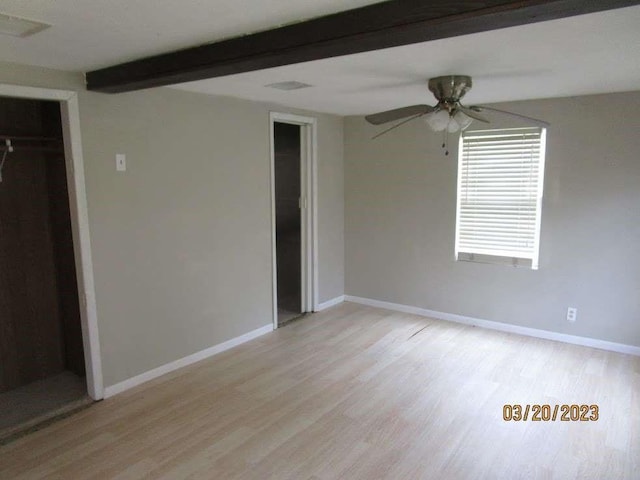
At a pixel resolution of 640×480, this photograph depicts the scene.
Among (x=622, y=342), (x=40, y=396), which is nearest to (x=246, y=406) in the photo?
(x=40, y=396)

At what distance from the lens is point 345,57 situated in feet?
7.82

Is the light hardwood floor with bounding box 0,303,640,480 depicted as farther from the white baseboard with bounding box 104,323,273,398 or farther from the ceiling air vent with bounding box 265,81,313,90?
the ceiling air vent with bounding box 265,81,313,90

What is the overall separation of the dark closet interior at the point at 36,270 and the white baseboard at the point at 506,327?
124 inches

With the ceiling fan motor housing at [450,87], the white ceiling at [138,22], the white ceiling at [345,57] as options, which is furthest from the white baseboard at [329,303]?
the white ceiling at [138,22]

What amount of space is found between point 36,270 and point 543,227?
432 cm

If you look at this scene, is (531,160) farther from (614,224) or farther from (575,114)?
(614,224)

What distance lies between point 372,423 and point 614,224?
272cm

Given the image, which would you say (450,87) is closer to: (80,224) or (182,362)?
(80,224)

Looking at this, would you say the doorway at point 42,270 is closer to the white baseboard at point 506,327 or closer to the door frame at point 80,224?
the door frame at point 80,224

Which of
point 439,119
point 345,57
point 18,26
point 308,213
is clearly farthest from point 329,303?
point 18,26

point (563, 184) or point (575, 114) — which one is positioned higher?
point (575, 114)

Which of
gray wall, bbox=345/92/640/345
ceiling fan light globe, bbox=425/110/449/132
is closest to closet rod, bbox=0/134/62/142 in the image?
ceiling fan light globe, bbox=425/110/449/132

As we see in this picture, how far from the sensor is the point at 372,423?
9.20 ft

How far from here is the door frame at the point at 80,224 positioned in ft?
9.04
